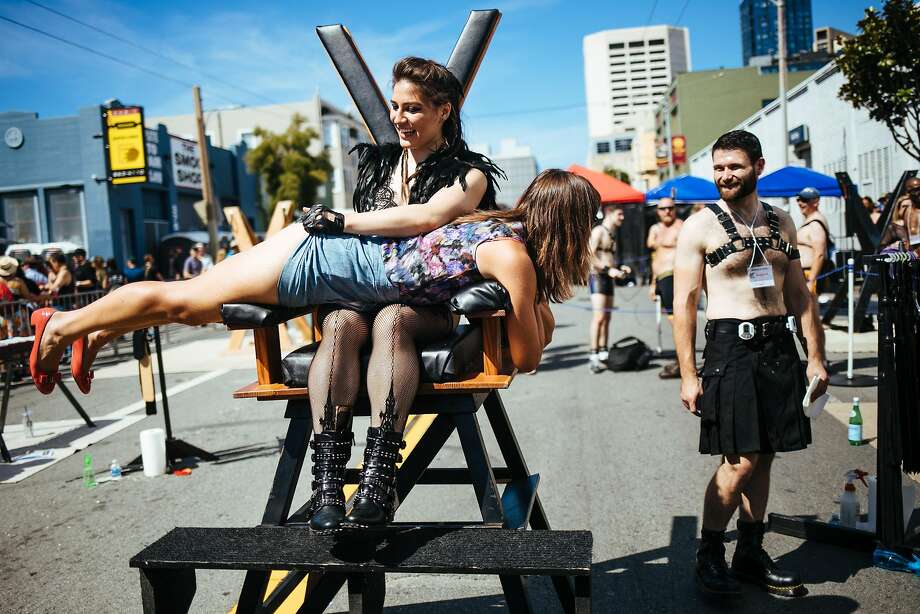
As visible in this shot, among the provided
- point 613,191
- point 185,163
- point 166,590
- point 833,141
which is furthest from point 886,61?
point 185,163

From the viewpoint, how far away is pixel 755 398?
3584 millimetres

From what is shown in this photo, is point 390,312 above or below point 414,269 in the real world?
below

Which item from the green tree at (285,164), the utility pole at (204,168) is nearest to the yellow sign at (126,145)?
the utility pole at (204,168)

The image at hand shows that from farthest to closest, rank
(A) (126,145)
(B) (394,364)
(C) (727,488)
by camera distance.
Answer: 1. (A) (126,145)
2. (C) (727,488)
3. (B) (394,364)

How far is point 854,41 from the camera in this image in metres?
11.6

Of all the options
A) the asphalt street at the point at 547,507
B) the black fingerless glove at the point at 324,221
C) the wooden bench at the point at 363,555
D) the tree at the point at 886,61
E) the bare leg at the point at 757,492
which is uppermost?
the tree at the point at 886,61

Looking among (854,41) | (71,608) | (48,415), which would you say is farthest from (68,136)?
(71,608)

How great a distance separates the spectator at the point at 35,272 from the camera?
1492 centimetres

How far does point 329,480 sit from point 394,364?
0.46 meters

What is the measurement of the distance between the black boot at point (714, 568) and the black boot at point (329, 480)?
1.95m

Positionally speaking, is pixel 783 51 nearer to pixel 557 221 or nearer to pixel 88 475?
pixel 88 475

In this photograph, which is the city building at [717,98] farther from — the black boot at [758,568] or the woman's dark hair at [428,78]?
the woman's dark hair at [428,78]

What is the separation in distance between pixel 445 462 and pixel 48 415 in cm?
558

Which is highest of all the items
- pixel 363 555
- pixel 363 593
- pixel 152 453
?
pixel 363 555
